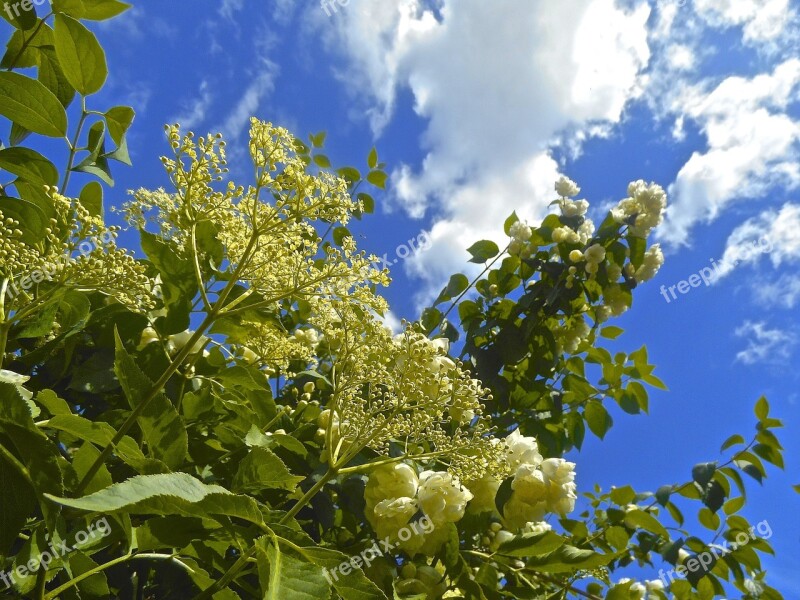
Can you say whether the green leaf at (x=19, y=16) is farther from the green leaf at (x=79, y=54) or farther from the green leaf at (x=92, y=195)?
the green leaf at (x=92, y=195)

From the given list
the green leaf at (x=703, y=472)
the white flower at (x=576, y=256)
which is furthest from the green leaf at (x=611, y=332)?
the green leaf at (x=703, y=472)

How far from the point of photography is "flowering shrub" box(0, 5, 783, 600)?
816 mm

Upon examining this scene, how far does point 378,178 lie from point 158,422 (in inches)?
80.6

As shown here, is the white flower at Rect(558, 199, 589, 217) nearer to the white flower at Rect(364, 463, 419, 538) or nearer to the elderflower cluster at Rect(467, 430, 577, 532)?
the elderflower cluster at Rect(467, 430, 577, 532)

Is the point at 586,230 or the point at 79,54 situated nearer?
the point at 79,54

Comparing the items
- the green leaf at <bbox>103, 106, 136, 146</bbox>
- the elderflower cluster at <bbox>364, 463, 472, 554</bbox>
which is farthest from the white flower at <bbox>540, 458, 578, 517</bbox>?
the green leaf at <bbox>103, 106, 136, 146</bbox>

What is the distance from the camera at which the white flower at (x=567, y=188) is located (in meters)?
2.70

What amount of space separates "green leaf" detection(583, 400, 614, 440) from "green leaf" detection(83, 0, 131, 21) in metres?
2.12

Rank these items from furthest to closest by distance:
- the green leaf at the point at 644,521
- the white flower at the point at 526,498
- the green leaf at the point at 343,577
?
the green leaf at the point at 644,521, the white flower at the point at 526,498, the green leaf at the point at 343,577

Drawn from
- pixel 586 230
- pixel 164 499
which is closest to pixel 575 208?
pixel 586 230

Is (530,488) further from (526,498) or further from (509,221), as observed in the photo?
(509,221)

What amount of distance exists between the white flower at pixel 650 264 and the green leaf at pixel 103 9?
7.14ft

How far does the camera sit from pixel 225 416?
143 cm

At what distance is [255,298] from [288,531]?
548mm
